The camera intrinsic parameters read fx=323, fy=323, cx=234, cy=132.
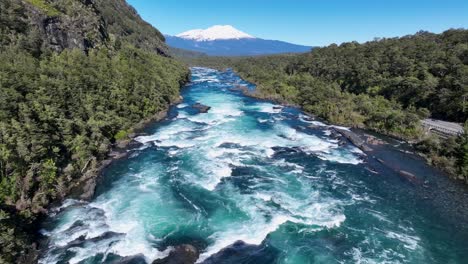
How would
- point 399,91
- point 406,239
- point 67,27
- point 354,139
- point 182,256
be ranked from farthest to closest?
point 399,91 < point 67,27 < point 354,139 < point 406,239 < point 182,256

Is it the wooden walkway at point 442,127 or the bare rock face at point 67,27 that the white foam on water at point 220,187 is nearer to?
the wooden walkway at point 442,127

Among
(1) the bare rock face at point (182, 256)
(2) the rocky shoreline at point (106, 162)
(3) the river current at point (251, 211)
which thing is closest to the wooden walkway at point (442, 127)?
(3) the river current at point (251, 211)

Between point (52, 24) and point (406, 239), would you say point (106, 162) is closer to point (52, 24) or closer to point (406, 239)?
point (406, 239)

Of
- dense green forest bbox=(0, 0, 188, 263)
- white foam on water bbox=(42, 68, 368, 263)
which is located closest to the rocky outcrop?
white foam on water bbox=(42, 68, 368, 263)

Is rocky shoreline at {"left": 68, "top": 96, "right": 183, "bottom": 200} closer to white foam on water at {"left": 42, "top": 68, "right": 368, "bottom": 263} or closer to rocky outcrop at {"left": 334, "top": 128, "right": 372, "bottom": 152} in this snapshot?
white foam on water at {"left": 42, "top": 68, "right": 368, "bottom": 263}

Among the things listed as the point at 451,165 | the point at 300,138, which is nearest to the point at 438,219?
the point at 451,165

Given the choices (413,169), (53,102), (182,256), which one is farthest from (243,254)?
(53,102)
